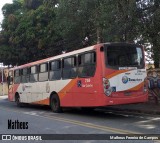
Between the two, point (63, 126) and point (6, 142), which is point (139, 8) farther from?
point (6, 142)

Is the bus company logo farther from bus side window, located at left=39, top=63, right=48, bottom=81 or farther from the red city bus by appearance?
bus side window, located at left=39, top=63, right=48, bottom=81

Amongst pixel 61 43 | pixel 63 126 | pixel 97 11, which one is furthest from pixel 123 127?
pixel 61 43

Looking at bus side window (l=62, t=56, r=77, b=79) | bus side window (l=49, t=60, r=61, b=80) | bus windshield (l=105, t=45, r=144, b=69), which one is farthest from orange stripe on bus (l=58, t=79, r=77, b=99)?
bus windshield (l=105, t=45, r=144, b=69)

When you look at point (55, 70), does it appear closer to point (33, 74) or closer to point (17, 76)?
point (33, 74)

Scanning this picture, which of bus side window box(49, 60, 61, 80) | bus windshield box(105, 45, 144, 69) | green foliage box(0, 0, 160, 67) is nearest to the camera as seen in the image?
bus windshield box(105, 45, 144, 69)

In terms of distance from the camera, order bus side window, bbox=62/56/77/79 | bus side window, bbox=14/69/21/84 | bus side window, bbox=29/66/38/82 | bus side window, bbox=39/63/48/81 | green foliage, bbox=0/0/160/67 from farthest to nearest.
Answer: bus side window, bbox=14/69/21/84, bus side window, bbox=29/66/38/82, bus side window, bbox=39/63/48/81, green foliage, bbox=0/0/160/67, bus side window, bbox=62/56/77/79

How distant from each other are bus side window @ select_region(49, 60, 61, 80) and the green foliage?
2.65 metres

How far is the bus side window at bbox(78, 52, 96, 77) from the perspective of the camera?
1430cm

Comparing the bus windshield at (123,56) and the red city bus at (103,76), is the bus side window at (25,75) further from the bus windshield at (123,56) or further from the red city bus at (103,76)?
the bus windshield at (123,56)

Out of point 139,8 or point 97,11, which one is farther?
point 97,11

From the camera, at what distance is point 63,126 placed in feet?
40.5

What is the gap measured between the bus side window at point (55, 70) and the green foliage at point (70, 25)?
2.65 meters

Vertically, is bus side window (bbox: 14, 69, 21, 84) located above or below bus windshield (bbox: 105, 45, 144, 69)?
below

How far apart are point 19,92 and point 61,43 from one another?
17.8 feet
